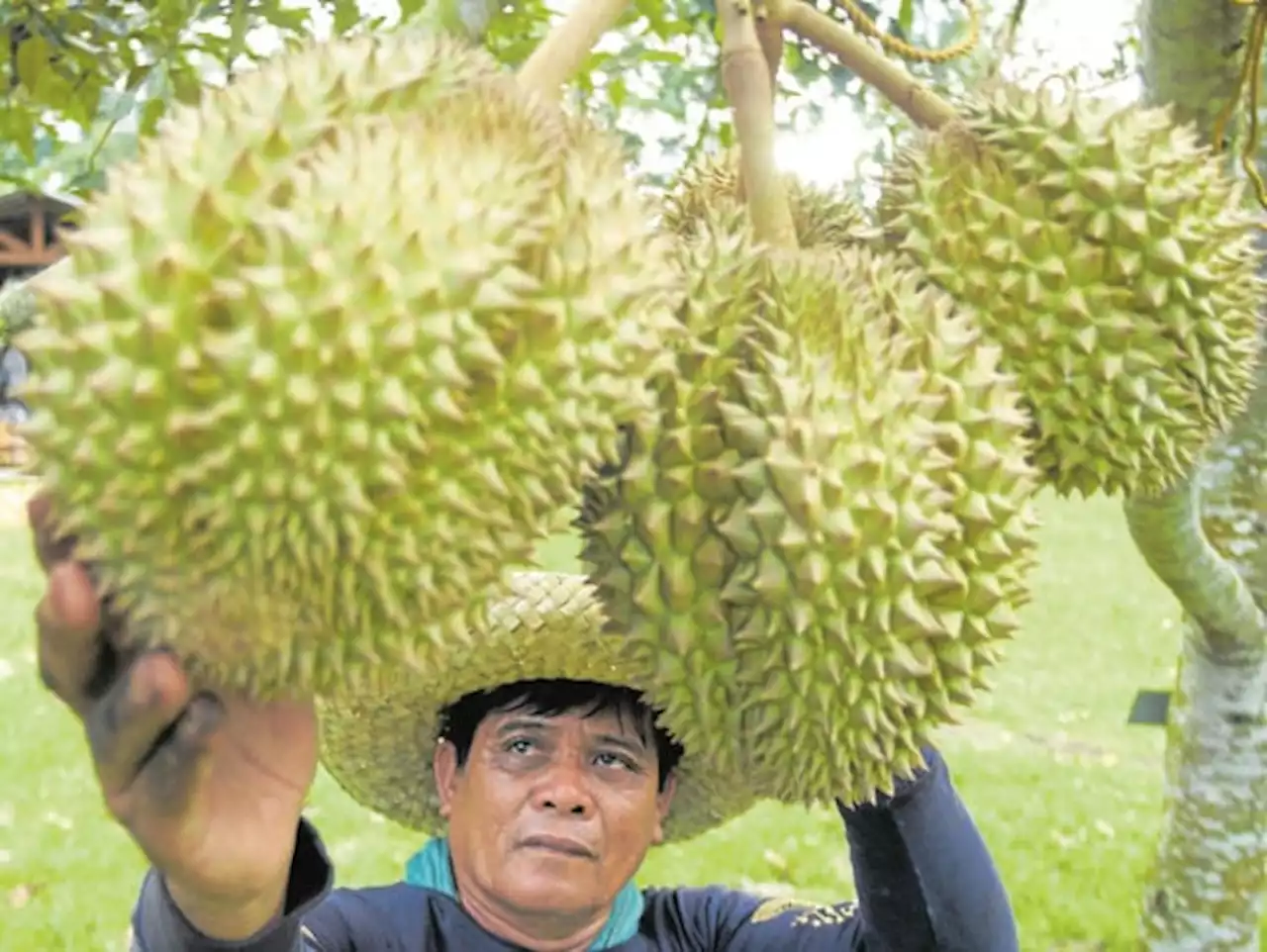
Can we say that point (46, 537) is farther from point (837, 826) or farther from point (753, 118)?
point (837, 826)

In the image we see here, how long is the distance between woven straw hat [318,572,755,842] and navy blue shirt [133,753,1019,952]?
0.65ft

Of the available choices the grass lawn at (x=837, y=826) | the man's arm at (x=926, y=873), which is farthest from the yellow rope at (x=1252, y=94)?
the grass lawn at (x=837, y=826)

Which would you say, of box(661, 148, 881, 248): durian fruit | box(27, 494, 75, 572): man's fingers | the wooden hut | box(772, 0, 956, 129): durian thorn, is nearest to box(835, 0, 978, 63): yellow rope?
box(772, 0, 956, 129): durian thorn

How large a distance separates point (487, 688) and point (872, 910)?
667mm

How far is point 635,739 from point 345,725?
1.49 feet

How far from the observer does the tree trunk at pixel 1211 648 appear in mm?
1988

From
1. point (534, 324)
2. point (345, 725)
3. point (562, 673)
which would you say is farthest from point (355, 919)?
point (534, 324)

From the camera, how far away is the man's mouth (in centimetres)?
201

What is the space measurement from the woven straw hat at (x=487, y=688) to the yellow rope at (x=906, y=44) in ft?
2.36

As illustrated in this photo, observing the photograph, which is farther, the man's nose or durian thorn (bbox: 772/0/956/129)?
the man's nose

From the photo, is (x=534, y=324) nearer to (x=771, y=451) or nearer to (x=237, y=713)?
(x=771, y=451)

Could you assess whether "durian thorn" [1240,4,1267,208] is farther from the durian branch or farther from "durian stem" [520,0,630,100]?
"durian stem" [520,0,630,100]

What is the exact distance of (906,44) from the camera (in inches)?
60.6

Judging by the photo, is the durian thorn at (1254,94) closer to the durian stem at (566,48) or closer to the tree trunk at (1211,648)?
the tree trunk at (1211,648)
